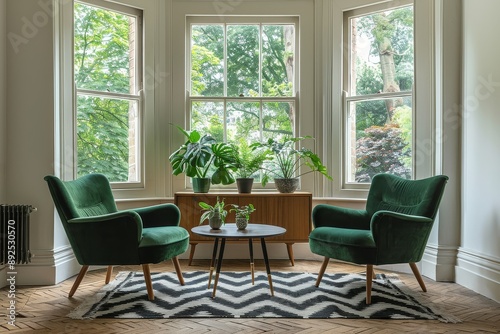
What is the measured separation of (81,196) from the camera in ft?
11.4

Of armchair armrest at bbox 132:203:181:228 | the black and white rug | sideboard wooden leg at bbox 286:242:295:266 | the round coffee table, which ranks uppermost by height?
armchair armrest at bbox 132:203:181:228

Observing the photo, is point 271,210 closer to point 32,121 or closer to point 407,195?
point 407,195

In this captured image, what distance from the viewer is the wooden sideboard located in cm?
432

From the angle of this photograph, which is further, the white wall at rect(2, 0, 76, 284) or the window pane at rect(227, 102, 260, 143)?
the window pane at rect(227, 102, 260, 143)

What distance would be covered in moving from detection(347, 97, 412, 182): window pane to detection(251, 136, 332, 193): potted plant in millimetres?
391

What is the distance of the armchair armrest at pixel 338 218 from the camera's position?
3777 mm

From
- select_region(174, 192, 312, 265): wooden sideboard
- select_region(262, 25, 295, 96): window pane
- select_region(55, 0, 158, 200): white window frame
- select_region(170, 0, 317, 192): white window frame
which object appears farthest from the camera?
select_region(262, 25, 295, 96): window pane

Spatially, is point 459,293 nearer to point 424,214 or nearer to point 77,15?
point 424,214

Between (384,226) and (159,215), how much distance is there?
1882 mm

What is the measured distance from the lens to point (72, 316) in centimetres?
279

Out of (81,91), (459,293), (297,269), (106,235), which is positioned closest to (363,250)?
(459,293)

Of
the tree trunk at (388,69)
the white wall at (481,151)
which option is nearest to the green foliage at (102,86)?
the tree trunk at (388,69)

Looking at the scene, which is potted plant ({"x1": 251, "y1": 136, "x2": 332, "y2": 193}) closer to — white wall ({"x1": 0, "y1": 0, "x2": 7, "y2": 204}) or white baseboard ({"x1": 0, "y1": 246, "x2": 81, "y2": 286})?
white baseboard ({"x1": 0, "y1": 246, "x2": 81, "y2": 286})

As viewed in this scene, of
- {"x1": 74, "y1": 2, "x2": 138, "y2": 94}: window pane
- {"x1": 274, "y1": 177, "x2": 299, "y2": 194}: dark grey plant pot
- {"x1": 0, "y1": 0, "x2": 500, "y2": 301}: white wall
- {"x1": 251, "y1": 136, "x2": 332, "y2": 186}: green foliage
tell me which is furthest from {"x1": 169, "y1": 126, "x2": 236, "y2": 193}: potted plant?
{"x1": 0, "y1": 0, "x2": 500, "y2": 301}: white wall
